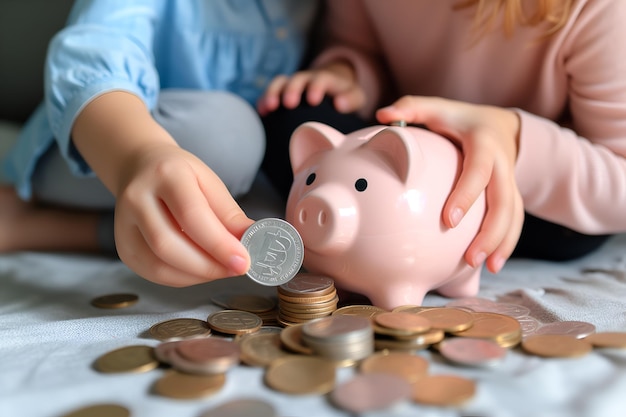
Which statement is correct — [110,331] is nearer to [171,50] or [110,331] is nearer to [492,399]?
[492,399]

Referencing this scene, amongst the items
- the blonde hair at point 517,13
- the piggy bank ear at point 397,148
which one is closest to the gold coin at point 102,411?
the piggy bank ear at point 397,148

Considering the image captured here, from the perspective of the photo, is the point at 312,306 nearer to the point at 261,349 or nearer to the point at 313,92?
the point at 261,349

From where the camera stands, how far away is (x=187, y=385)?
50 cm

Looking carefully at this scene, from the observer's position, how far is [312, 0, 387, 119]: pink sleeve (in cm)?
110

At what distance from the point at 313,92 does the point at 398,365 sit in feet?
1.81

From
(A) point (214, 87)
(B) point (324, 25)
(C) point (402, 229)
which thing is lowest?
(C) point (402, 229)

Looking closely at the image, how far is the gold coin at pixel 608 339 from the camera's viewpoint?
564 millimetres

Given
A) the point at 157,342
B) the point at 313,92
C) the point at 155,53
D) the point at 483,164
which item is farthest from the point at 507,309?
the point at 155,53

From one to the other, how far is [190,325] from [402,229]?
228mm

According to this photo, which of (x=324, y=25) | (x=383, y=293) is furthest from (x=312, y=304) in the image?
(x=324, y=25)

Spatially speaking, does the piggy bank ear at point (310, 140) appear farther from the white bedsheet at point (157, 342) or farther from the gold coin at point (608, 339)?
the gold coin at point (608, 339)

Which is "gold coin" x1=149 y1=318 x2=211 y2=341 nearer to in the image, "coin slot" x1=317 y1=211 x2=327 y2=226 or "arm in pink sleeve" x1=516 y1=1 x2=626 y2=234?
"coin slot" x1=317 y1=211 x2=327 y2=226

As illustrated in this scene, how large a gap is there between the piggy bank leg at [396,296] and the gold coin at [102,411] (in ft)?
0.95

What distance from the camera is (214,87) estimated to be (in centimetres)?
115
